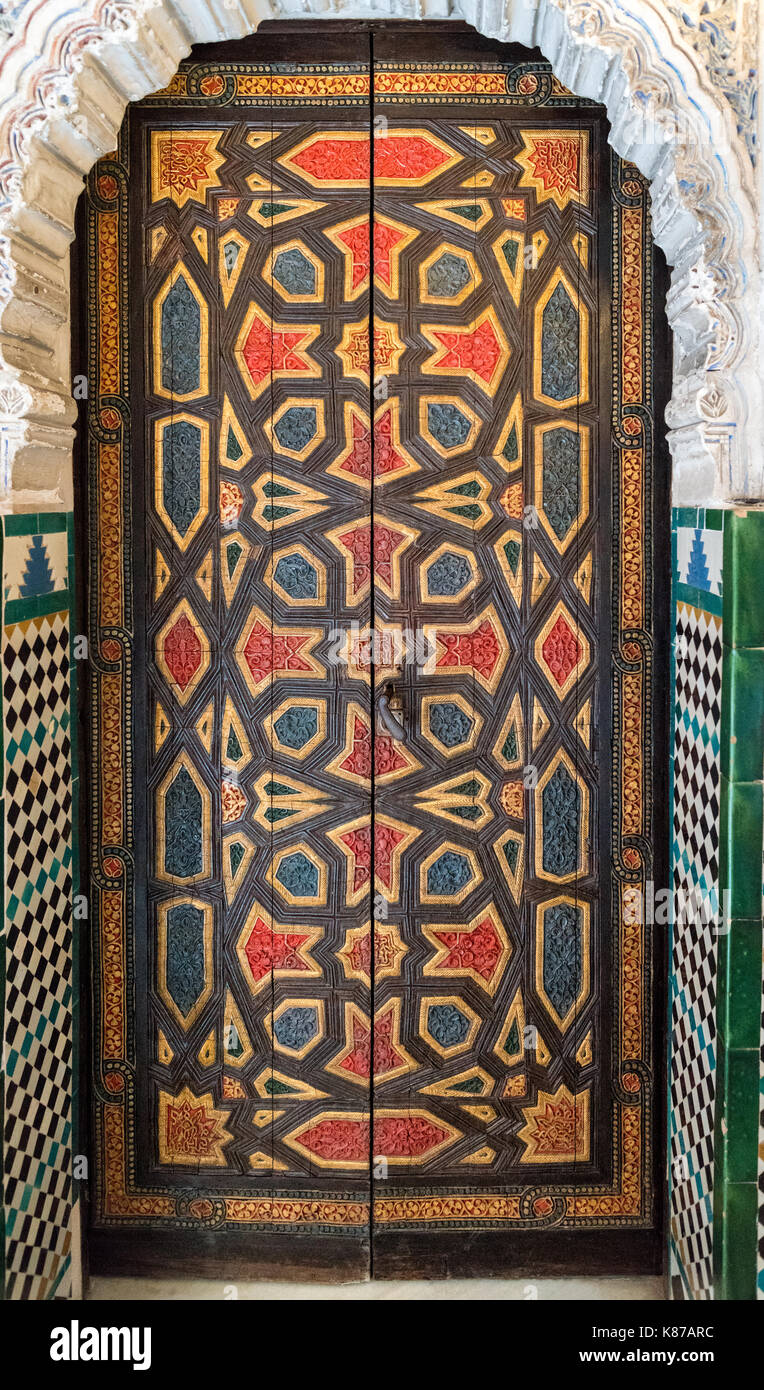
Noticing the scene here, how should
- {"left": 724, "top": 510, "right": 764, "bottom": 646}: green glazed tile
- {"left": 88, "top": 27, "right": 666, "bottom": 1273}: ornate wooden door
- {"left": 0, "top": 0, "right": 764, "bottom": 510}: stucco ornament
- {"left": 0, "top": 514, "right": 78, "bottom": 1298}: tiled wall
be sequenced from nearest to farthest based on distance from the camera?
{"left": 0, "top": 0, "right": 764, "bottom": 510}: stucco ornament, {"left": 724, "top": 510, "right": 764, "bottom": 646}: green glazed tile, {"left": 0, "top": 514, "right": 78, "bottom": 1298}: tiled wall, {"left": 88, "top": 27, "right": 666, "bottom": 1273}: ornate wooden door

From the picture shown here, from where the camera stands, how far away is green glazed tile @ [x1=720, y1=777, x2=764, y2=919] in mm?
2053

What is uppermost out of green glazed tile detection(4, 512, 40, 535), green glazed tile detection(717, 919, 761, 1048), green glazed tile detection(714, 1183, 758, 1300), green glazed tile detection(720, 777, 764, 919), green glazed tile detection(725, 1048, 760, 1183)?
green glazed tile detection(4, 512, 40, 535)

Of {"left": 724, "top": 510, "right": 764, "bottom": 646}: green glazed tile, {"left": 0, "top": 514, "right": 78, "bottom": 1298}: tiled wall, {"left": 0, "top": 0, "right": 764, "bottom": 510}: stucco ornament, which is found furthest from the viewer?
{"left": 0, "top": 514, "right": 78, "bottom": 1298}: tiled wall

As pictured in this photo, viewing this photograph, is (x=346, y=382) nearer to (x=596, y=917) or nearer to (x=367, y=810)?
(x=367, y=810)

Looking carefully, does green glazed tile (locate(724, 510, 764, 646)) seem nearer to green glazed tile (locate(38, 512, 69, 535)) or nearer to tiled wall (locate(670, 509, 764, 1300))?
tiled wall (locate(670, 509, 764, 1300))

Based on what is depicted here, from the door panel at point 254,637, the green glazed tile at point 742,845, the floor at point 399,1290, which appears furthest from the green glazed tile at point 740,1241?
the door panel at point 254,637

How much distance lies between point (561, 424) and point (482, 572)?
41cm

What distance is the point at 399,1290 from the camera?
246cm

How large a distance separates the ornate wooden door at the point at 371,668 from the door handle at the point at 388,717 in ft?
0.05

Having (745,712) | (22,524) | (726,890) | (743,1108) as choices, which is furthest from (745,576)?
(22,524)

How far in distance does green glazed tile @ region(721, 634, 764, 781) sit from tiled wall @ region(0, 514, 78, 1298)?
4.94 feet

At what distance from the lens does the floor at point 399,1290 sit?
2447 mm

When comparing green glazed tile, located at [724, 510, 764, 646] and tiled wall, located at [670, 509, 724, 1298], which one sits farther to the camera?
tiled wall, located at [670, 509, 724, 1298]

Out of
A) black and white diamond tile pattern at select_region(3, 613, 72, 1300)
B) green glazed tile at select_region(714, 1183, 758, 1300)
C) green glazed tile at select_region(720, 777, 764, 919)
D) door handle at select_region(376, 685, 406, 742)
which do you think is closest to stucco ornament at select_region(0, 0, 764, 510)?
black and white diamond tile pattern at select_region(3, 613, 72, 1300)
